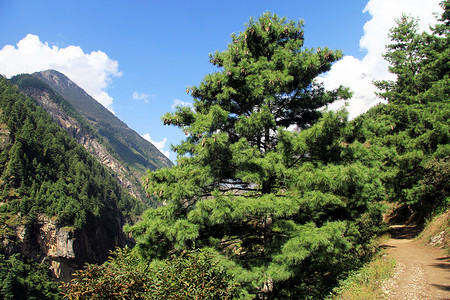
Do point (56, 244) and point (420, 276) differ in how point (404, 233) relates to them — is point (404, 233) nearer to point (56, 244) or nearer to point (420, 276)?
point (420, 276)

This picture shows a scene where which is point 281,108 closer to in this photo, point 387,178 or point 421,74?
point 387,178

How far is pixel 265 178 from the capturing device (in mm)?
6449

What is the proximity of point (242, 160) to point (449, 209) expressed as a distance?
14559 millimetres

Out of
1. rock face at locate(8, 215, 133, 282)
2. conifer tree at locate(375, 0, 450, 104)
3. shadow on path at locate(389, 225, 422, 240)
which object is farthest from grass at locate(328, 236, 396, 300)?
rock face at locate(8, 215, 133, 282)

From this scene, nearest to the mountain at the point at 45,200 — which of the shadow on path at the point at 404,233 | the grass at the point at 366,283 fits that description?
the shadow on path at the point at 404,233

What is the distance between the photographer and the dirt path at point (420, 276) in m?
5.68

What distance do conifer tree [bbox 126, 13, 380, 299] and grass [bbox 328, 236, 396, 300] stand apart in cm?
76

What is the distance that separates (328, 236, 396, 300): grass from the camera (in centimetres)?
580

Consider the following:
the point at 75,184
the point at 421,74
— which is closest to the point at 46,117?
the point at 75,184

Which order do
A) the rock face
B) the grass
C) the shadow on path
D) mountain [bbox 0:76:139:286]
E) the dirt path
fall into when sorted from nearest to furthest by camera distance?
the dirt path
the grass
the shadow on path
the rock face
mountain [bbox 0:76:139:286]

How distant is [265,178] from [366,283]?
4.06 meters

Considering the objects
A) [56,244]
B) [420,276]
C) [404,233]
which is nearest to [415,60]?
[404,233]

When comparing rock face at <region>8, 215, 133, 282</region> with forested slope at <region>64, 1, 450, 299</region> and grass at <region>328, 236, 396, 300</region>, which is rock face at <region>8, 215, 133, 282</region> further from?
grass at <region>328, 236, 396, 300</region>

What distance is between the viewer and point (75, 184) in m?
129
